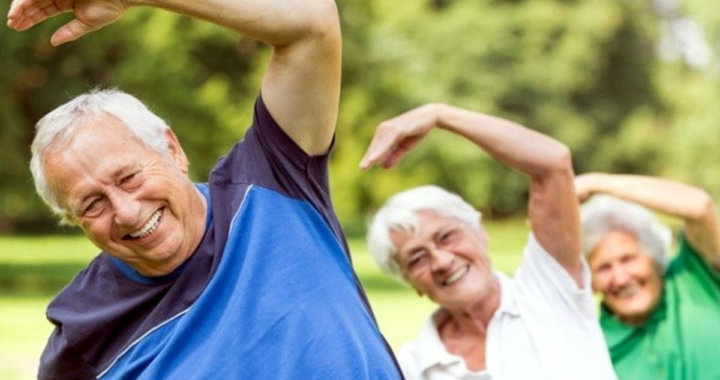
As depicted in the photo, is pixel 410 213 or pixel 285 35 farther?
pixel 410 213

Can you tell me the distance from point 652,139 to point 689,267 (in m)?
36.7

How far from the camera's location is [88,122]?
2.61m

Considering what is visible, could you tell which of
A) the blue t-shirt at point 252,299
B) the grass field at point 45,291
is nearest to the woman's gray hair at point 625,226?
the blue t-shirt at point 252,299

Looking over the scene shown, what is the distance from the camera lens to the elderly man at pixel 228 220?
253 centimetres

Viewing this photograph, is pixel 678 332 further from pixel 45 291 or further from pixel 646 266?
pixel 45 291

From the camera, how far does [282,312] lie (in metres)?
2.53

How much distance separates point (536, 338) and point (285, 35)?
1.21m

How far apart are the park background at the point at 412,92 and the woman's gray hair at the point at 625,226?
6.99 feet

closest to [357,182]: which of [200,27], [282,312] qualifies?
[200,27]

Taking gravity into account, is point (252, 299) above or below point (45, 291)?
above

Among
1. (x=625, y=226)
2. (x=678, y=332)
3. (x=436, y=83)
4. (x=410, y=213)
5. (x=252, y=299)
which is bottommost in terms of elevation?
(x=436, y=83)

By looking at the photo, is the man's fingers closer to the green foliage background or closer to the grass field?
the grass field

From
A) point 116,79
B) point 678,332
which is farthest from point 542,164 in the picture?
point 116,79

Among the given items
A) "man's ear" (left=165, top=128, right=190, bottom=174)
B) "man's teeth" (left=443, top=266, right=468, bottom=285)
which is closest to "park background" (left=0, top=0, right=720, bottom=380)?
"man's teeth" (left=443, top=266, right=468, bottom=285)
